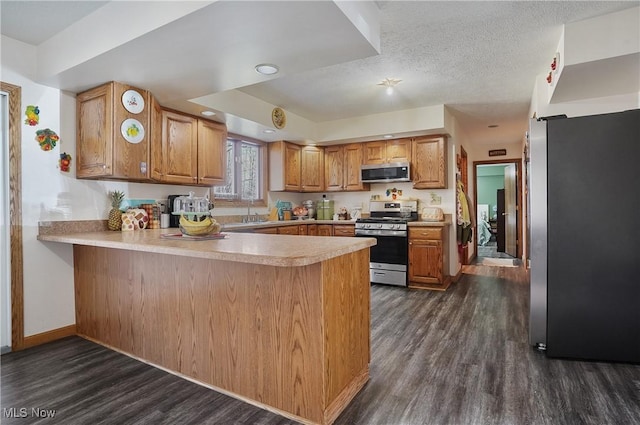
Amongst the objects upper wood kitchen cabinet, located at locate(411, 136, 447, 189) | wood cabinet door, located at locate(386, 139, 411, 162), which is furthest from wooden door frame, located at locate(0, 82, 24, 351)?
upper wood kitchen cabinet, located at locate(411, 136, 447, 189)

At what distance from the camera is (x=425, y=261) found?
4648 millimetres

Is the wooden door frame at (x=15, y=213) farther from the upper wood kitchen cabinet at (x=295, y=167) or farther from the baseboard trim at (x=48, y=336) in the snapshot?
the upper wood kitchen cabinet at (x=295, y=167)

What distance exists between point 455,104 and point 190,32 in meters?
3.64

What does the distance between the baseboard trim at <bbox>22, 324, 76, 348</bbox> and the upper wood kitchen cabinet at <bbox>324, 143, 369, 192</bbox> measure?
3874 mm

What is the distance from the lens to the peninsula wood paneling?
1.75 meters

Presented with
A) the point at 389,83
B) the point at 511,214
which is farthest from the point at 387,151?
the point at 511,214

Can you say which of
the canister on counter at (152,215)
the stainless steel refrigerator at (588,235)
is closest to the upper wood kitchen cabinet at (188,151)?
the canister on counter at (152,215)

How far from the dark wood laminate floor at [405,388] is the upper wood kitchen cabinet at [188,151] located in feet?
5.48

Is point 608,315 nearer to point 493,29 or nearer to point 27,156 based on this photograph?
point 493,29

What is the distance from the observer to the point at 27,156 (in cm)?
273

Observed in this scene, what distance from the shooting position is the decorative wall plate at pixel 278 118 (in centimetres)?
447

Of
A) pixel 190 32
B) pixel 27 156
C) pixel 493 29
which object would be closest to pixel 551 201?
pixel 493 29

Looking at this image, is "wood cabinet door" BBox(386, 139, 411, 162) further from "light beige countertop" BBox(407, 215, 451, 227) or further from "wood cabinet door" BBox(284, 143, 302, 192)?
"wood cabinet door" BBox(284, 143, 302, 192)

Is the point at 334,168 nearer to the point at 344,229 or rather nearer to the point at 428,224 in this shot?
the point at 344,229
